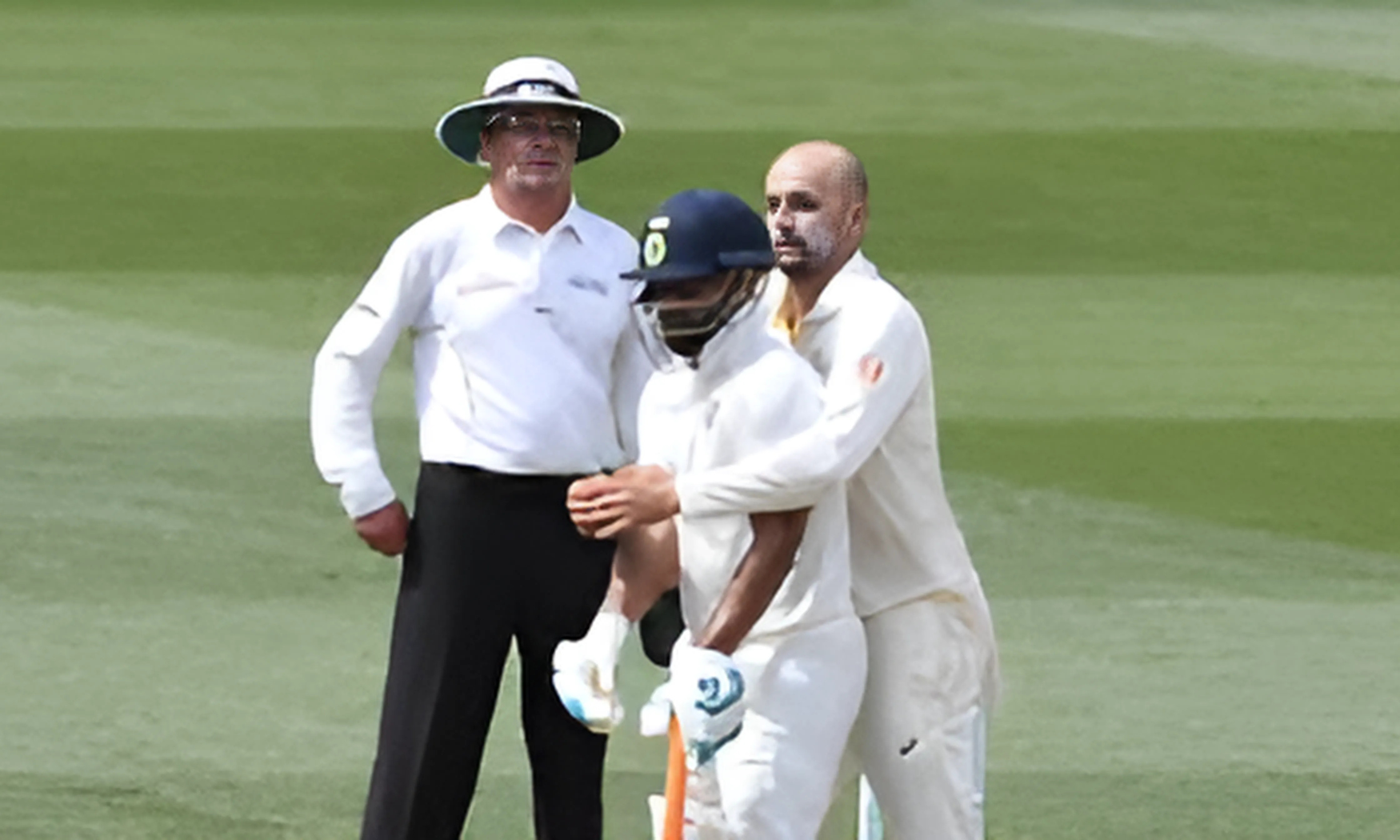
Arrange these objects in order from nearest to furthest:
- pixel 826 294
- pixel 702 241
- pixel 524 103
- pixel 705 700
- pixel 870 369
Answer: pixel 705 700 < pixel 702 241 < pixel 870 369 < pixel 826 294 < pixel 524 103

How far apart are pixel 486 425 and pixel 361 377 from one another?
262 millimetres

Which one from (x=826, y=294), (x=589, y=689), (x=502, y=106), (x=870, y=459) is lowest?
A: (x=589, y=689)

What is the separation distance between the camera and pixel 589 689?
4.37m

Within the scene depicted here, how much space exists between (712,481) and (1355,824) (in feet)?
9.34

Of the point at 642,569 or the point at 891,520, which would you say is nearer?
the point at 642,569

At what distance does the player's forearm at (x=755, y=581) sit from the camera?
170 inches

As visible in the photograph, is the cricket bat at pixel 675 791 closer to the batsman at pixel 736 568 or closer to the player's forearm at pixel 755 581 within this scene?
the batsman at pixel 736 568

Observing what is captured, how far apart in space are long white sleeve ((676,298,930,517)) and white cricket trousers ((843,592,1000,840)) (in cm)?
38

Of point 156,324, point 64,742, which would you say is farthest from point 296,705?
point 156,324

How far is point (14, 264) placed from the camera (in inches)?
461

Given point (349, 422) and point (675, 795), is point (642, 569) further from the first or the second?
point (349, 422)

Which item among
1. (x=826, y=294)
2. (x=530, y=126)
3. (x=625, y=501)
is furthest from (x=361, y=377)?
(x=625, y=501)

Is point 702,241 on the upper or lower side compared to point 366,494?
upper

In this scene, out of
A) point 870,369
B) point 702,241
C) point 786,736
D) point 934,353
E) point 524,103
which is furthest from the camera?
point 934,353
